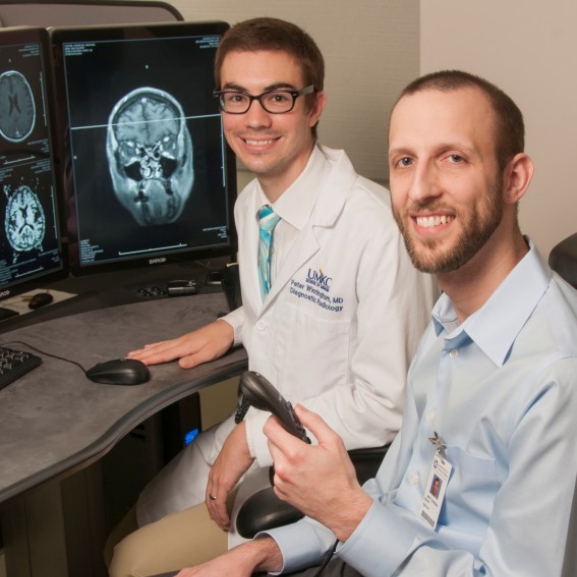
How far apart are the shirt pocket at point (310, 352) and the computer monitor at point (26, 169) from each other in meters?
0.57

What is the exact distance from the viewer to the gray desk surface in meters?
1.57

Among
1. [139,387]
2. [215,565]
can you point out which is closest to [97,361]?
[139,387]

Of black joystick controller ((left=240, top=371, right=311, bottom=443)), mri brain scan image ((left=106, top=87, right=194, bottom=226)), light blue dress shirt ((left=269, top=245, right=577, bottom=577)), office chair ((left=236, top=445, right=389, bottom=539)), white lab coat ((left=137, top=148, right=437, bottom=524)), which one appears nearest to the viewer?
light blue dress shirt ((left=269, top=245, right=577, bottom=577))

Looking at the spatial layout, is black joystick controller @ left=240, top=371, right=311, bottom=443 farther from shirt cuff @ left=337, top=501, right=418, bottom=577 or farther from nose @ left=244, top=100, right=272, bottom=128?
nose @ left=244, top=100, right=272, bottom=128

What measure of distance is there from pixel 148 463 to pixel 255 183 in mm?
728

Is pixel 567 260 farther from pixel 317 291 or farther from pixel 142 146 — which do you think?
pixel 142 146

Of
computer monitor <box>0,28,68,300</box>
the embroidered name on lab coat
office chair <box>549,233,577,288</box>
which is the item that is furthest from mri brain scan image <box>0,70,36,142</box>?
office chair <box>549,233,577,288</box>

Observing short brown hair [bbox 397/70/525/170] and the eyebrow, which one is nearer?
short brown hair [bbox 397/70/525/170]

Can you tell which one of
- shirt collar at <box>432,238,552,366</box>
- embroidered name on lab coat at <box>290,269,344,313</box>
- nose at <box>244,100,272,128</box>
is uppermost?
nose at <box>244,100,272,128</box>

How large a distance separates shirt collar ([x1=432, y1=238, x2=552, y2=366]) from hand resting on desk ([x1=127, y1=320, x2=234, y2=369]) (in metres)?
0.76

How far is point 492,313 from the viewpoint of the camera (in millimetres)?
1256

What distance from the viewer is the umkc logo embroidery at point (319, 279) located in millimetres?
1810

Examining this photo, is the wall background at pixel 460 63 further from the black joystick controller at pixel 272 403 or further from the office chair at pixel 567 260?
the black joystick controller at pixel 272 403

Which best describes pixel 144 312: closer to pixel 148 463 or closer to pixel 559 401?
pixel 148 463
